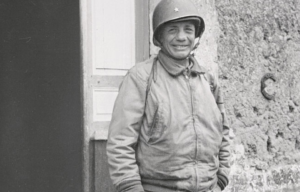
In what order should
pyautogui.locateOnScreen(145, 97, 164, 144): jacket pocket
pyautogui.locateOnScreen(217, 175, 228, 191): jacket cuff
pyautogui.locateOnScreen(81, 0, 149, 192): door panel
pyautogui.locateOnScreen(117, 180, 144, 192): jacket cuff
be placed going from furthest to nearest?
pyautogui.locateOnScreen(81, 0, 149, 192): door panel, pyautogui.locateOnScreen(217, 175, 228, 191): jacket cuff, pyautogui.locateOnScreen(145, 97, 164, 144): jacket pocket, pyautogui.locateOnScreen(117, 180, 144, 192): jacket cuff

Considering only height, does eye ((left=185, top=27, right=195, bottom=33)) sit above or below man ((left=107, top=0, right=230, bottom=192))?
above

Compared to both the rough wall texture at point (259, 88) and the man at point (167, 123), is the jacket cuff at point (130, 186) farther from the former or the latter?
the rough wall texture at point (259, 88)

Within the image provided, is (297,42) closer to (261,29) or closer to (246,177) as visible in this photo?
(261,29)

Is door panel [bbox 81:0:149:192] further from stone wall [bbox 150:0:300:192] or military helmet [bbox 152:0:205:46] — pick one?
military helmet [bbox 152:0:205:46]

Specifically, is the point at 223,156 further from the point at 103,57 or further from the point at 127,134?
the point at 103,57

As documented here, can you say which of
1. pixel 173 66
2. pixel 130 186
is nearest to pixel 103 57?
pixel 173 66

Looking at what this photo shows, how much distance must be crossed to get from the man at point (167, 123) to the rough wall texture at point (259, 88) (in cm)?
193

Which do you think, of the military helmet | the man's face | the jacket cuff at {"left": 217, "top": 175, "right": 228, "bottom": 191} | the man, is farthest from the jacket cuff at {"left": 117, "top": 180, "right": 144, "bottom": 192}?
the military helmet

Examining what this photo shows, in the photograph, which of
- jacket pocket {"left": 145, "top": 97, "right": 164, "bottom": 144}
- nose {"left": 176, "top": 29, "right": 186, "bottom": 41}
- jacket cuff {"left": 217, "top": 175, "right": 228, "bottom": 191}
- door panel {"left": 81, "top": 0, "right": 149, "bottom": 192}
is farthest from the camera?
door panel {"left": 81, "top": 0, "right": 149, "bottom": 192}

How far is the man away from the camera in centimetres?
384

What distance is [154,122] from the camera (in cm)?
387

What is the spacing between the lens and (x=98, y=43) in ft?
18.3

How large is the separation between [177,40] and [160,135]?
59 cm

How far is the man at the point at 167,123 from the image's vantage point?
3.84 metres
